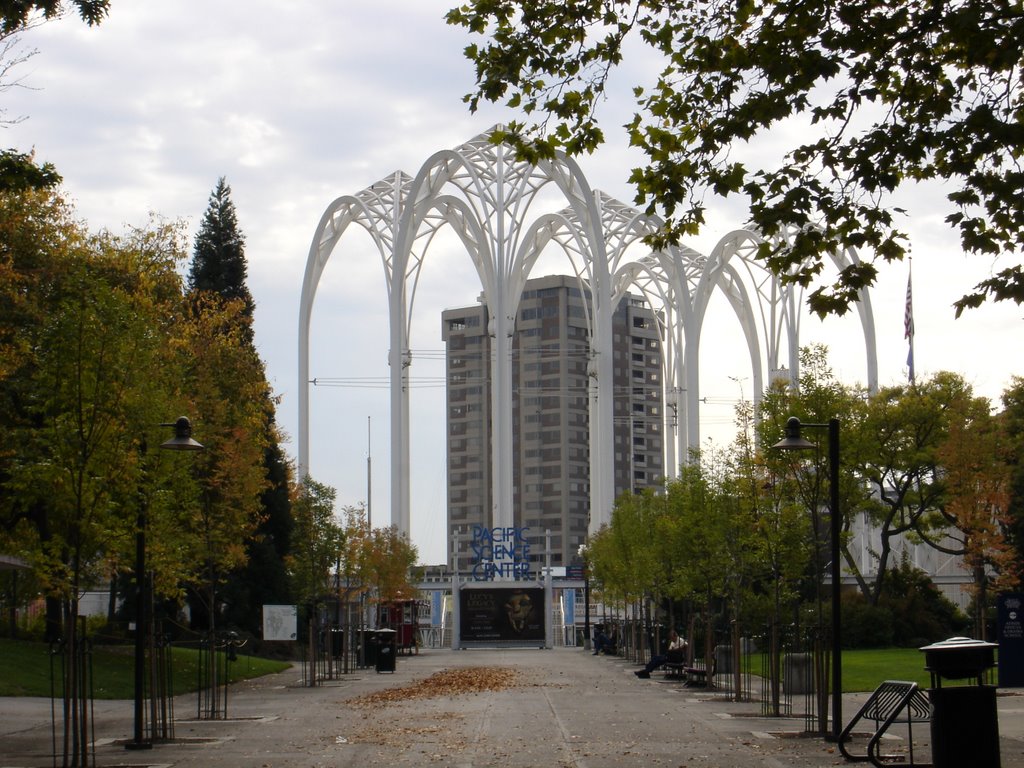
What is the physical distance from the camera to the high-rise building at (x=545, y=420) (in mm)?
141375

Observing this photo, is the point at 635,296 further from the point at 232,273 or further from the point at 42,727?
the point at 42,727

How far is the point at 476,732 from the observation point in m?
21.2

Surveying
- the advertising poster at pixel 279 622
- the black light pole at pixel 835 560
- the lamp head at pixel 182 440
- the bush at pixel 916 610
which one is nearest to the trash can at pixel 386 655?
the advertising poster at pixel 279 622

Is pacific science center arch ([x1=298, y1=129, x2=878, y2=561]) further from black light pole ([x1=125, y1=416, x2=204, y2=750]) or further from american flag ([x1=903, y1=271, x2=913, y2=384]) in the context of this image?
black light pole ([x1=125, y1=416, x2=204, y2=750])

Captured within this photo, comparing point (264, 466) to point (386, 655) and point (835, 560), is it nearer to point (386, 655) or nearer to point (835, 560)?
point (386, 655)

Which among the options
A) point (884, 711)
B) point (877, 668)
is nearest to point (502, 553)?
point (877, 668)

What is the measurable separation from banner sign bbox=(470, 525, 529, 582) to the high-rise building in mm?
69094

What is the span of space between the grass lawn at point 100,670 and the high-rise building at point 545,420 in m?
96.6

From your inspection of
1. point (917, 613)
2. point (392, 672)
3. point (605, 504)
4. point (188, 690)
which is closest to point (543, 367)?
point (605, 504)

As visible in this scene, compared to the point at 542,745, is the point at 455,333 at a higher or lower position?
higher

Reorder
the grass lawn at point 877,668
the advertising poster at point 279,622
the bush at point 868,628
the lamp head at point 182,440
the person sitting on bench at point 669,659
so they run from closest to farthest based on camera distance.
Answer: the lamp head at point 182,440
the grass lawn at point 877,668
the person sitting on bench at point 669,659
the advertising poster at point 279,622
the bush at point 868,628

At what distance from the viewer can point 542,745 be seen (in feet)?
62.7

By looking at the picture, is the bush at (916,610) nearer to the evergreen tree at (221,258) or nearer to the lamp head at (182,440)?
the evergreen tree at (221,258)

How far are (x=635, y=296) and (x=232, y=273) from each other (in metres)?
97.4
